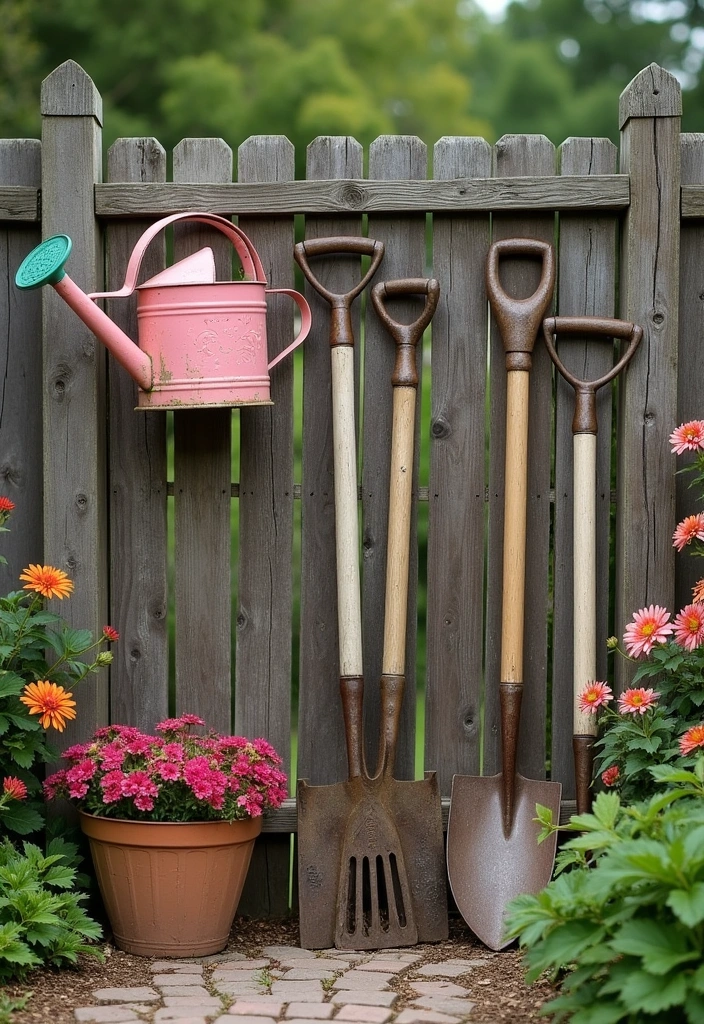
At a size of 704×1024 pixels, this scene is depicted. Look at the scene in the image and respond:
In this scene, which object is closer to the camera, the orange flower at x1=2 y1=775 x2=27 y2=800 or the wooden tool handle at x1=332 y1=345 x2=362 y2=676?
the orange flower at x1=2 y1=775 x2=27 y2=800

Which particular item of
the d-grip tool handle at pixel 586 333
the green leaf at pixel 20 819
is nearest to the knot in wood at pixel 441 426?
the d-grip tool handle at pixel 586 333

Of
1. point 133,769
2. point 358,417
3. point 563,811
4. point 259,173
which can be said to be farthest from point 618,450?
point 133,769

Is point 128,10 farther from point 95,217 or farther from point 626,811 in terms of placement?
point 626,811

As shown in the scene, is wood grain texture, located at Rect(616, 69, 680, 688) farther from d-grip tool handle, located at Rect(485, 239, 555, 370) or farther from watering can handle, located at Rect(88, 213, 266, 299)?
watering can handle, located at Rect(88, 213, 266, 299)

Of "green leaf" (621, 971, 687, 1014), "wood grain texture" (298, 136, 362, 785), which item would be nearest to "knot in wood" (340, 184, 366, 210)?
"wood grain texture" (298, 136, 362, 785)

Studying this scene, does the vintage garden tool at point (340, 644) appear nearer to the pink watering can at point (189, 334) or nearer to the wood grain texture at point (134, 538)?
the pink watering can at point (189, 334)

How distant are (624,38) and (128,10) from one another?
12.5 m

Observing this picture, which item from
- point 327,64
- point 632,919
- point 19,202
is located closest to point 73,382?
point 19,202

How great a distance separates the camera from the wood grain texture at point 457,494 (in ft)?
10.2

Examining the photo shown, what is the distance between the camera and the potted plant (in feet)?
8.97

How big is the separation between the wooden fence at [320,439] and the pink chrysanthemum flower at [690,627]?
24cm

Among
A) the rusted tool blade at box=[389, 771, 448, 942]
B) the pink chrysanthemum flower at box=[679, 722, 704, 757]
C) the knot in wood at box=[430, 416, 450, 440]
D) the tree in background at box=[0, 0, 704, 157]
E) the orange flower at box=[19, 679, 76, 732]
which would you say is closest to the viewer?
the pink chrysanthemum flower at box=[679, 722, 704, 757]

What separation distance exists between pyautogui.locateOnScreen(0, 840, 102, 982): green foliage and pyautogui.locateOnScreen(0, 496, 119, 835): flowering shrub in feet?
0.48

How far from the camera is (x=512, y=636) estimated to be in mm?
3004
